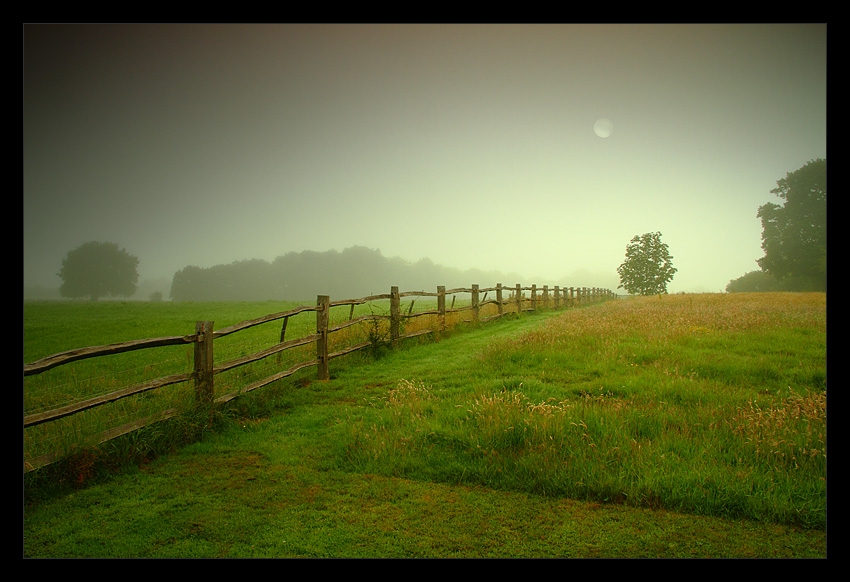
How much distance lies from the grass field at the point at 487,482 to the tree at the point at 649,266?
143 ft

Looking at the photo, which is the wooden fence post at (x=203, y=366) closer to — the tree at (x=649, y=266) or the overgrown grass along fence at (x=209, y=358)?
the overgrown grass along fence at (x=209, y=358)

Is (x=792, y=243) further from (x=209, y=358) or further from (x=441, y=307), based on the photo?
(x=209, y=358)

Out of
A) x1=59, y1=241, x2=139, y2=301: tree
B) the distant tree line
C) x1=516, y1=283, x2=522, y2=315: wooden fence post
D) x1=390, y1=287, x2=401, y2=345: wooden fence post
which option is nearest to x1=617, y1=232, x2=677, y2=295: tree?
the distant tree line

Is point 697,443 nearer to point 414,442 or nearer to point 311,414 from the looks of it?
point 414,442

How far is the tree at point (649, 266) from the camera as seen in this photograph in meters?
44.5

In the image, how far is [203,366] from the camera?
5.41 m

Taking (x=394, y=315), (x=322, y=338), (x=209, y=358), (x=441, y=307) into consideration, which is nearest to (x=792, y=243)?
(x=441, y=307)

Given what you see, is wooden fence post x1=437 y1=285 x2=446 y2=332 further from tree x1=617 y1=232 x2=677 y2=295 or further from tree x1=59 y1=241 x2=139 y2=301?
tree x1=59 y1=241 x2=139 y2=301

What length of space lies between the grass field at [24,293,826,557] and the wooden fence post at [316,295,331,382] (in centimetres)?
182

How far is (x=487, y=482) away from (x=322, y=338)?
17.7 ft

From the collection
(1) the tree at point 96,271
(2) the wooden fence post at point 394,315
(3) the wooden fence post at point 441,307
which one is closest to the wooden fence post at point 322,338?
(2) the wooden fence post at point 394,315

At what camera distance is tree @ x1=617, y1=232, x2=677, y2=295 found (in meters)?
44.5
